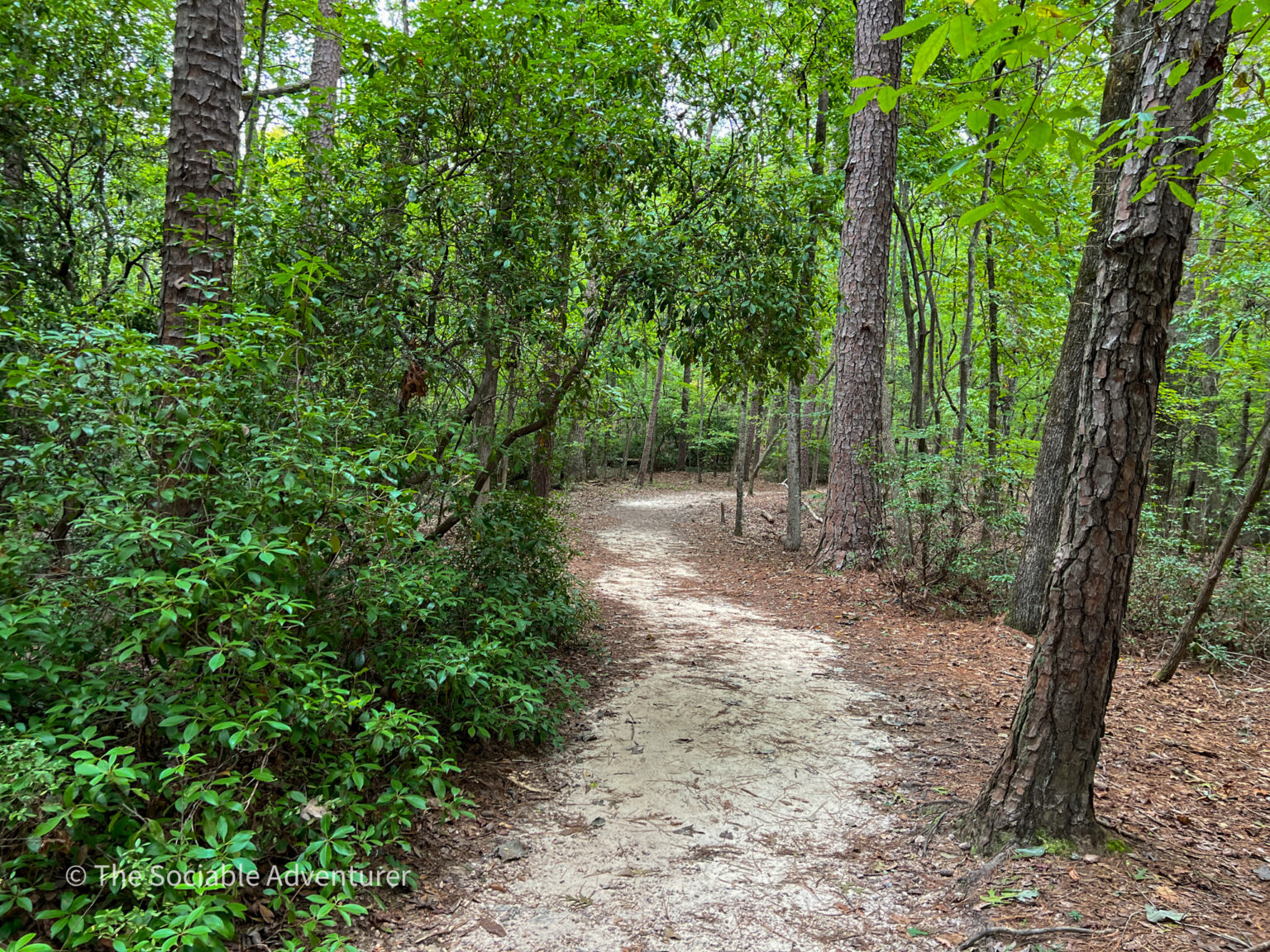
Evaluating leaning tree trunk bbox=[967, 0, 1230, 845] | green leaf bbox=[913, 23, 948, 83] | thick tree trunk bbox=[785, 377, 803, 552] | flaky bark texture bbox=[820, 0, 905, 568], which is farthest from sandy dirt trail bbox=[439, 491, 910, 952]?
thick tree trunk bbox=[785, 377, 803, 552]

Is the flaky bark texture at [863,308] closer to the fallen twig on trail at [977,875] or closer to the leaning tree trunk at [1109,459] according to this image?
the leaning tree trunk at [1109,459]

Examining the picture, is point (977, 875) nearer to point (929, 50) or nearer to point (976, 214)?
point (976, 214)

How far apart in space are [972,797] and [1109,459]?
201cm

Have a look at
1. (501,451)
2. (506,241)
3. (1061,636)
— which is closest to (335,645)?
(501,451)

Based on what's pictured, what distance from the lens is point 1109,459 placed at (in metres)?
2.78

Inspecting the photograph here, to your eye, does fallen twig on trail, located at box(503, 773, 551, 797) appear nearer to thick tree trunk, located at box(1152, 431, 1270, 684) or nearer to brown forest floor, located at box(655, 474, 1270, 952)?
brown forest floor, located at box(655, 474, 1270, 952)

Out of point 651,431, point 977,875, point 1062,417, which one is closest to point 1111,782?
→ point 977,875

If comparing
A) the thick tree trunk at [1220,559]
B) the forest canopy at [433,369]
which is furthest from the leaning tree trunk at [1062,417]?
the thick tree trunk at [1220,559]

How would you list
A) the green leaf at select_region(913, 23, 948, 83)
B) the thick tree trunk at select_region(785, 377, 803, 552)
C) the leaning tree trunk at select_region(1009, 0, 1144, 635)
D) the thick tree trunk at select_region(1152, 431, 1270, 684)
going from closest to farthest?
the green leaf at select_region(913, 23, 948, 83) → the thick tree trunk at select_region(1152, 431, 1270, 684) → the leaning tree trunk at select_region(1009, 0, 1144, 635) → the thick tree trunk at select_region(785, 377, 803, 552)

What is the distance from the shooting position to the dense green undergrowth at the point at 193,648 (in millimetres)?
2182

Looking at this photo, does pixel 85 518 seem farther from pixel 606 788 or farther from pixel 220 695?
pixel 606 788

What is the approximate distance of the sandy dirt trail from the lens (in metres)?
2.68

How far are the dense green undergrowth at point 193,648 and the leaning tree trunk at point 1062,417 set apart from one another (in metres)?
5.97

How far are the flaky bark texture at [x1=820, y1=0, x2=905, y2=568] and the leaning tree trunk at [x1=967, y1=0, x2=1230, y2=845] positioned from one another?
6420mm
